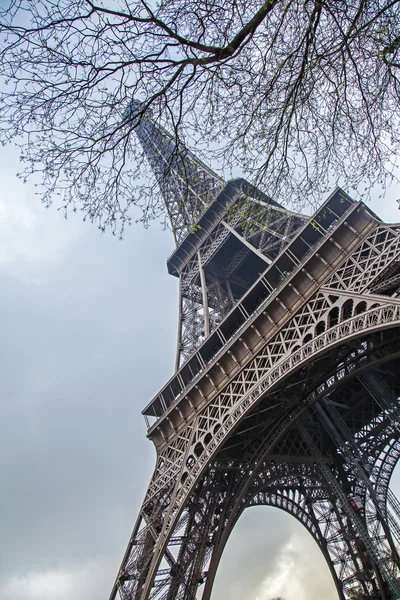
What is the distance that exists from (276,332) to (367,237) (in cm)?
469

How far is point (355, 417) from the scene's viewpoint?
23062 millimetres

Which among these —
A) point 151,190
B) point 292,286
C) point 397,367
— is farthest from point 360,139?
point 397,367

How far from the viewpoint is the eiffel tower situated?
45.8 feet

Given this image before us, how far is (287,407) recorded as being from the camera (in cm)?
1662

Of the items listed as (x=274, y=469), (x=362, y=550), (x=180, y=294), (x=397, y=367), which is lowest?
(x=362, y=550)

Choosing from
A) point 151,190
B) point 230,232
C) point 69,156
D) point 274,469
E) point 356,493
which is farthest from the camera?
point 230,232

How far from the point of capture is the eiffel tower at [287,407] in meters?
14.0

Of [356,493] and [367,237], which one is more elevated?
[367,237]

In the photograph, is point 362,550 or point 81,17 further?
point 362,550

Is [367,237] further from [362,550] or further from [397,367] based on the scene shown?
[362,550]

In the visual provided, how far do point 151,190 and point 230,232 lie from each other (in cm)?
1850

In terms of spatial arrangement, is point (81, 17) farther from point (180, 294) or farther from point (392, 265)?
point (180, 294)

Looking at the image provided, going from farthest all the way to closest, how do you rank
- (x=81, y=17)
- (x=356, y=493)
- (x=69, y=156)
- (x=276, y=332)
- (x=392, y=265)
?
(x=356, y=493) < (x=276, y=332) < (x=392, y=265) < (x=69, y=156) < (x=81, y=17)

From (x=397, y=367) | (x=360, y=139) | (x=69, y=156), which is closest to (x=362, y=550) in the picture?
(x=397, y=367)
